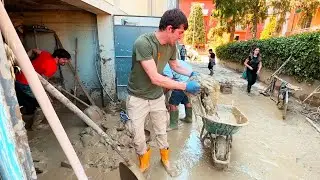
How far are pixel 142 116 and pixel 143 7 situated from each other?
23.5 feet

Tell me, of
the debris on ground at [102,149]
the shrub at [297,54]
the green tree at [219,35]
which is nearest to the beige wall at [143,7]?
the debris on ground at [102,149]

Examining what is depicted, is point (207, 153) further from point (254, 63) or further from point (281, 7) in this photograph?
point (281, 7)

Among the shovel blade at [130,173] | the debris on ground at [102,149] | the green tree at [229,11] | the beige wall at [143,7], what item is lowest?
the debris on ground at [102,149]

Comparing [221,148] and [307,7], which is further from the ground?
[307,7]

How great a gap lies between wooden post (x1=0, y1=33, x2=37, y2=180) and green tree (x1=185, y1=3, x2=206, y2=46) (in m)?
26.6

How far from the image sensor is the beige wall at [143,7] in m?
8.17

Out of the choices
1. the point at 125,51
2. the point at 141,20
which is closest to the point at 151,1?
the point at 141,20

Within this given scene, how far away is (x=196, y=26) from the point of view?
2658 cm

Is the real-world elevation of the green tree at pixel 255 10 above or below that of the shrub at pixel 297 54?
above

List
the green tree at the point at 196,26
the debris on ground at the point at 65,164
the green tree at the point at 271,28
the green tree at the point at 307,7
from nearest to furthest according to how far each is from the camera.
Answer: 1. the debris on ground at the point at 65,164
2. the green tree at the point at 307,7
3. the green tree at the point at 271,28
4. the green tree at the point at 196,26

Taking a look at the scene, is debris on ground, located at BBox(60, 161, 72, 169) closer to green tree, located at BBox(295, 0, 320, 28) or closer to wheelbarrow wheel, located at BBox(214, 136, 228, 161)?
wheelbarrow wheel, located at BBox(214, 136, 228, 161)

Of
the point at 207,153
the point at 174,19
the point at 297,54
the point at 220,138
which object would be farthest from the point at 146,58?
the point at 297,54

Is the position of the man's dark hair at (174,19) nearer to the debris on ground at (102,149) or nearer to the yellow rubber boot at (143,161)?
the yellow rubber boot at (143,161)

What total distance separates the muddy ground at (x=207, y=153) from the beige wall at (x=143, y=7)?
4.22 metres
